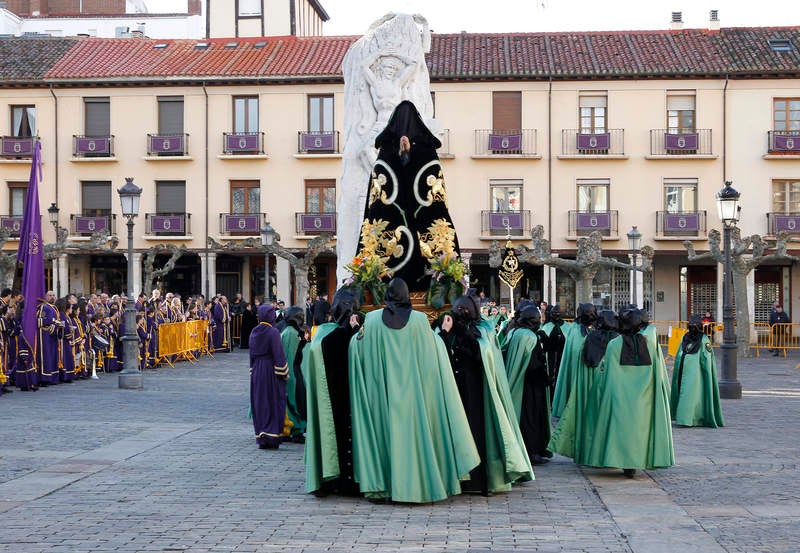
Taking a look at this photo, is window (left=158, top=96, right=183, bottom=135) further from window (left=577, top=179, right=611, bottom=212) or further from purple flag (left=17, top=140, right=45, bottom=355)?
purple flag (left=17, top=140, right=45, bottom=355)

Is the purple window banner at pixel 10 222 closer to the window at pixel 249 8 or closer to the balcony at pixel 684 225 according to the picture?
the window at pixel 249 8

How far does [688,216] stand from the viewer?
124ft

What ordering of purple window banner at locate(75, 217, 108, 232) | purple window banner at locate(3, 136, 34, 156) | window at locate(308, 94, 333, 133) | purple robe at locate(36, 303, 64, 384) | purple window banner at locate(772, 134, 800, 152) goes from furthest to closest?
1. purple window banner at locate(3, 136, 34, 156)
2. window at locate(308, 94, 333, 133)
3. purple window banner at locate(75, 217, 108, 232)
4. purple window banner at locate(772, 134, 800, 152)
5. purple robe at locate(36, 303, 64, 384)

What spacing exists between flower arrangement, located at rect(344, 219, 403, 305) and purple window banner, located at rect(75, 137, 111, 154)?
31.8m

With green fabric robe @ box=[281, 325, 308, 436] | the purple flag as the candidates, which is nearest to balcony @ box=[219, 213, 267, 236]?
the purple flag

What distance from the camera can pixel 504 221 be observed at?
1517 inches

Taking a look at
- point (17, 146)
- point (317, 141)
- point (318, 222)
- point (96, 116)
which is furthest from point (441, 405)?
point (17, 146)

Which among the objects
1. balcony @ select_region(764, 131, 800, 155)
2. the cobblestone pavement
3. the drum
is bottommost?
the cobblestone pavement

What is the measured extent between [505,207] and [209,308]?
13.0 metres

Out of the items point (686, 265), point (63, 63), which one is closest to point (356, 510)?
point (686, 265)

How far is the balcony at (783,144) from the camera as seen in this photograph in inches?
1480

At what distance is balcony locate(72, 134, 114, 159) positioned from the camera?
40.0m

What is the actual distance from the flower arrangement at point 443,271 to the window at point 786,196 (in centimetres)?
3099

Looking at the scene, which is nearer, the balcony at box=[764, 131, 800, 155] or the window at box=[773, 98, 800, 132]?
the balcony at box=[764, 131, 800, 155]
